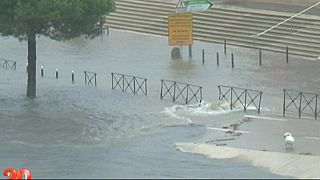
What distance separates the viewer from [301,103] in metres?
34.0

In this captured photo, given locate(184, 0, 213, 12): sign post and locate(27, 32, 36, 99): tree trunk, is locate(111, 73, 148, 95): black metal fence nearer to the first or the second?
locate(27, 32, 36, 99): tree trunk

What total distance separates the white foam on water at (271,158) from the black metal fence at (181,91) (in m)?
7.62

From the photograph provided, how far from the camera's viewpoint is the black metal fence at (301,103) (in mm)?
32531

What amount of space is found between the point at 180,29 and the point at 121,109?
39.2 feet

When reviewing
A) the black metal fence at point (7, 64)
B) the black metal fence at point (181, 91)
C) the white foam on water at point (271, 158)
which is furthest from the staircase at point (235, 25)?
the white foam on water at point (271, 158)

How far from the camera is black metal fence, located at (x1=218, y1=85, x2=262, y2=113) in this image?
33750mm

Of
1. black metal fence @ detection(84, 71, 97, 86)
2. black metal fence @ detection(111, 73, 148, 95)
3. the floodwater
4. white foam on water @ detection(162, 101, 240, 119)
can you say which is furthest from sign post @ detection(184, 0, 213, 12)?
Answer: white foam on water @ detection(162, 101, 240, 119)

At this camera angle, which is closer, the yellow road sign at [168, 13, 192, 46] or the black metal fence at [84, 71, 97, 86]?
the black metal fence at [84, 71, 97, 86]

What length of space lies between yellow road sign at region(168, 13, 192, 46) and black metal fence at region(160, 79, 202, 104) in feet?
22.3

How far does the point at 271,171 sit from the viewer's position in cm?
2284

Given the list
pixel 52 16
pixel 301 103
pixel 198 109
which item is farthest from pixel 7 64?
pixel 301 103

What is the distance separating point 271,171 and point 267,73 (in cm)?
1847

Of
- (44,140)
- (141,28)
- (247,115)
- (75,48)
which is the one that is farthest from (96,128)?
(141,28)

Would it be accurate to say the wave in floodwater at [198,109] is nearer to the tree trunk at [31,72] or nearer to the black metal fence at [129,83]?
the black metal fence at [129,83]
